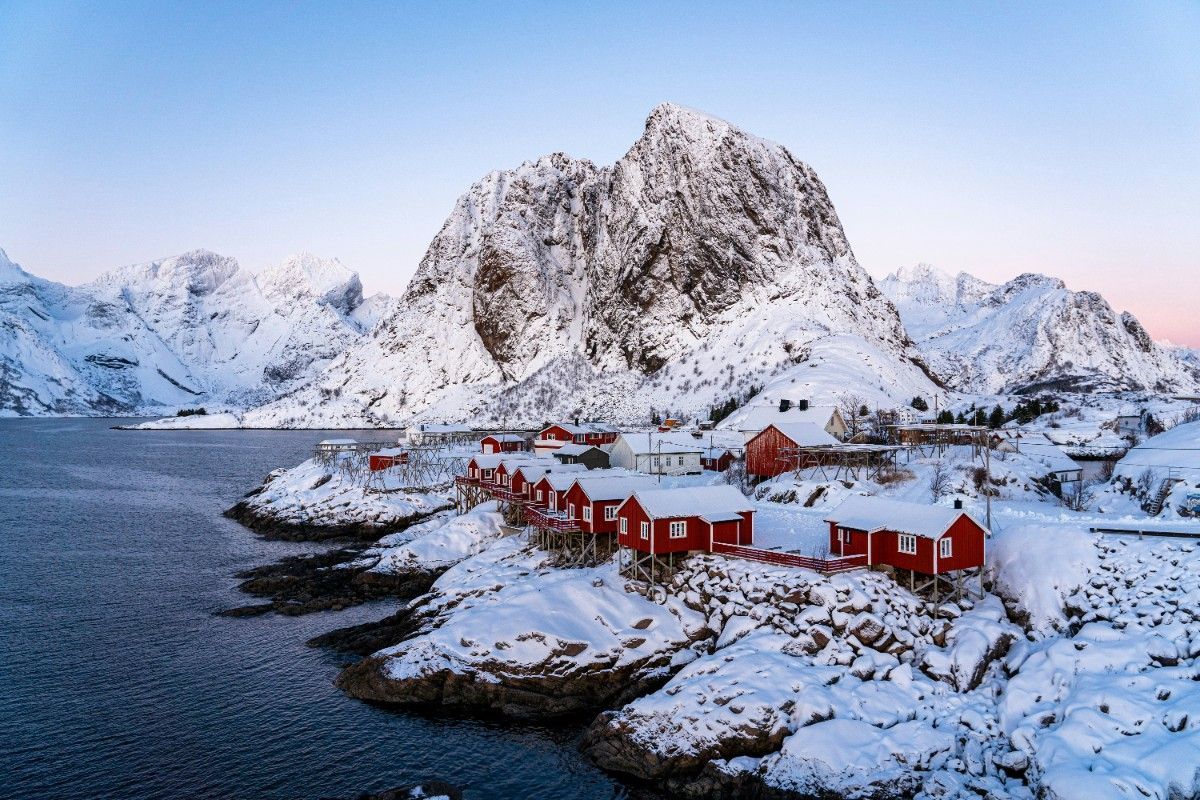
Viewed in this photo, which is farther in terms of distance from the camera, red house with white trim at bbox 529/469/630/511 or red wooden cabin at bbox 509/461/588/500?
red wooden cabin at bbox 509/461/588/500

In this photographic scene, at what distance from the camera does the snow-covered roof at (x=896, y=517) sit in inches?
1294

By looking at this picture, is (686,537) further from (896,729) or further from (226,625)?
(226,625)

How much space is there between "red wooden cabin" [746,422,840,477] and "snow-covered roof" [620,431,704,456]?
27.7ft

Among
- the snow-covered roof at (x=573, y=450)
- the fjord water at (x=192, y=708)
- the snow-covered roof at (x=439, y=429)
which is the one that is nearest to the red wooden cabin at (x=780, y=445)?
the snow-covered roof at (x=573, y=450)

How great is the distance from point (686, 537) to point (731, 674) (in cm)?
999

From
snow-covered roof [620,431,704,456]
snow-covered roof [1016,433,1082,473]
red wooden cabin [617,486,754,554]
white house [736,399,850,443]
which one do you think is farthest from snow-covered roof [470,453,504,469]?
snow-covered roof [1016,433,1082,473]

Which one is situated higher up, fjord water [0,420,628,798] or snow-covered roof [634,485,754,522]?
snow-covered roof [634,485,754,522]

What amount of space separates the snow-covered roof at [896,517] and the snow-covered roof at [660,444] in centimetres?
3040

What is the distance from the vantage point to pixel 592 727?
27734 mm

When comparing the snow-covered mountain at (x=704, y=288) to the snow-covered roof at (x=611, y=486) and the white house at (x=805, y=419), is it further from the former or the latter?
the snow-covered roof at (x=611, y=486)

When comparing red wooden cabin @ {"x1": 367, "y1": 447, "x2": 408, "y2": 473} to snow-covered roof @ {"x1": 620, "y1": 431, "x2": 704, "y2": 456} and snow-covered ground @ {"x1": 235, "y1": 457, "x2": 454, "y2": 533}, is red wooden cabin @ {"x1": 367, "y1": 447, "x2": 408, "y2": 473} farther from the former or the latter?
snow-covered roof @ {"x1": 620, "y1": 431, "x2": 704, "y2": 456}

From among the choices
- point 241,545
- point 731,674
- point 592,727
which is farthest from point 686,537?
point 241,545

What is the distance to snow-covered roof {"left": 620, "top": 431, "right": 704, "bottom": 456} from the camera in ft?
221

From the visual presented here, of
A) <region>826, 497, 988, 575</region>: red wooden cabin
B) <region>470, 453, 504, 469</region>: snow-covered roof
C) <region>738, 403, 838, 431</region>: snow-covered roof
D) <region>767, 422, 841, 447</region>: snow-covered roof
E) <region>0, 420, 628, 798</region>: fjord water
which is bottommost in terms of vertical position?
<region>0, 420, 628, 798</region>: fjord water
